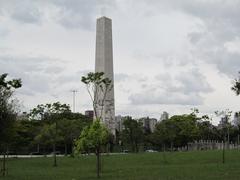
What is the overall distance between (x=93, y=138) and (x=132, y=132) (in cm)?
8562

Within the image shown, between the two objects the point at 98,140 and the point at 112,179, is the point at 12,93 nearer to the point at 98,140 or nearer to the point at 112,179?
the point at 98,140

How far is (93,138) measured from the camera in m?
31.9

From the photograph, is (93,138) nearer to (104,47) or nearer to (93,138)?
(93,138)

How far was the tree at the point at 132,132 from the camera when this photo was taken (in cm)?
11654

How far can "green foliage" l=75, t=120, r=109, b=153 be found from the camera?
3181cm

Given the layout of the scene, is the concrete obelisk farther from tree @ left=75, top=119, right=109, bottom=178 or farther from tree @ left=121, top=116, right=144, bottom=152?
tree @ left=75, top=119, right=109, bottom=178

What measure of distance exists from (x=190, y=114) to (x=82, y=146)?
99972 mm

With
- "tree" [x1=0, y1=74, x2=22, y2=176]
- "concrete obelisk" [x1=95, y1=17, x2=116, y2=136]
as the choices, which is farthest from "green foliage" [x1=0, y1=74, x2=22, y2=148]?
"concrete obelisk" [x1=95, y1=17, x2=116, y2=136]

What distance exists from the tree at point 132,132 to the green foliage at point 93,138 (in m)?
83.6

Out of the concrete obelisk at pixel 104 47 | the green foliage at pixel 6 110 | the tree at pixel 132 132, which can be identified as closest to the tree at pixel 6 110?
the green foliage at pixel 6 110

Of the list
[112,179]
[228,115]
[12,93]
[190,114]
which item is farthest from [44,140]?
[190,114]

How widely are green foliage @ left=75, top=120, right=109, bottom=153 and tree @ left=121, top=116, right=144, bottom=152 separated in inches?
3291

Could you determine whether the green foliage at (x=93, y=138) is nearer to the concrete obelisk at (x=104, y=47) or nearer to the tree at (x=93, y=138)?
the tree at (x=93, y=138)

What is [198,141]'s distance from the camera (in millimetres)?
133250
